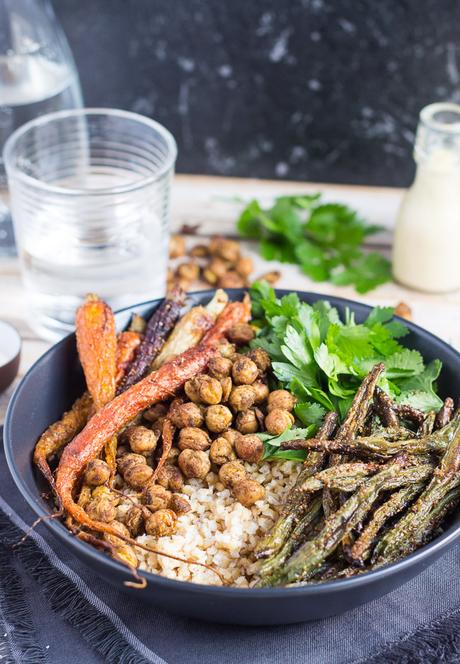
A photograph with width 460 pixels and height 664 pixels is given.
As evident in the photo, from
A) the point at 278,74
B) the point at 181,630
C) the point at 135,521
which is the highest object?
the point at 278,74

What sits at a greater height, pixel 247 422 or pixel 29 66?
pixel 29 66

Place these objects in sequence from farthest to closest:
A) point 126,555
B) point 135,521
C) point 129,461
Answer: point 129,461
point 135,521
point 126,555

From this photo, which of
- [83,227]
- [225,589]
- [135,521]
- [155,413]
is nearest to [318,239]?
[83,227]

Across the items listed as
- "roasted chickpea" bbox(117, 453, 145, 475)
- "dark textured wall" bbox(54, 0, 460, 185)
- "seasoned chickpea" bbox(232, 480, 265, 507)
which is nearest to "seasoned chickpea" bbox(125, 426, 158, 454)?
"roasted chickpea" bbox(117, 453, 145, 475)

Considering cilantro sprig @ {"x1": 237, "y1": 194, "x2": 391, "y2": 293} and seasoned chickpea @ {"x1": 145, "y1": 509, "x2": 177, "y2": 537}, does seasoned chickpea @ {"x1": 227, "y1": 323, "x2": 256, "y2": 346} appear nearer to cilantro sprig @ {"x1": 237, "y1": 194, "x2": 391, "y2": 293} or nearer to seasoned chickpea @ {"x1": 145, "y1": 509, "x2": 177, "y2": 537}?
seasoned chickpea @ {"x1": 145, "y1": 509, "x2": 177, "y2": 537}

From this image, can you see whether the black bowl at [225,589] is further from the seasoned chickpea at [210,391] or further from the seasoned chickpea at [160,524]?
the seasoned chickpea at [210,391]

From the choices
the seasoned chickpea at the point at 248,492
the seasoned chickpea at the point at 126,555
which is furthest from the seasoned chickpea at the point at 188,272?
the seasoned chickpea at the point at 126,555

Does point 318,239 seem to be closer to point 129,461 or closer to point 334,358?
point 334,358
